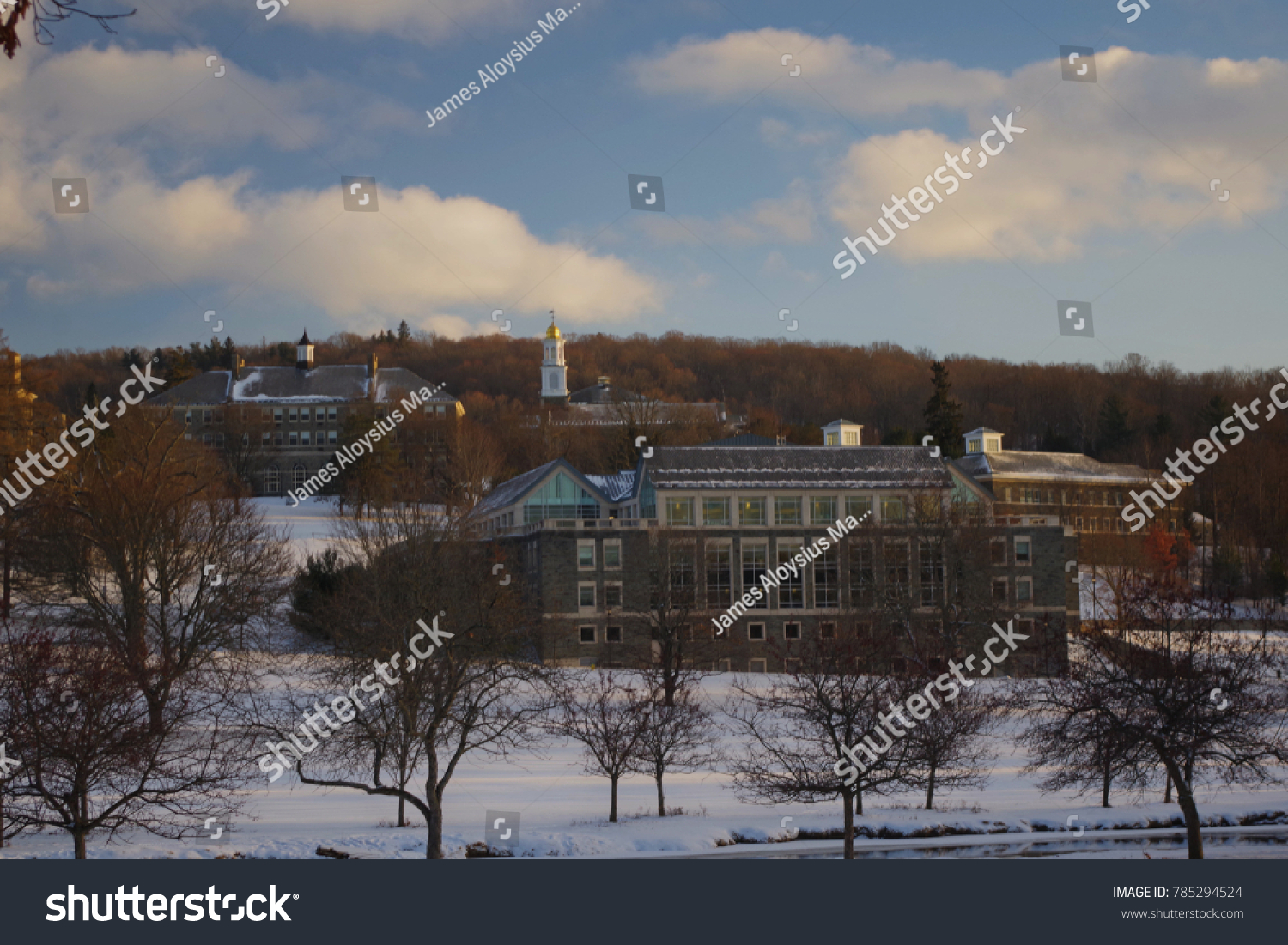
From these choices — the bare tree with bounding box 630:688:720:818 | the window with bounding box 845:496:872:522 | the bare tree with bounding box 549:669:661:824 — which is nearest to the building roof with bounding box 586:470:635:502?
the window with bounding box 845:496:872:522

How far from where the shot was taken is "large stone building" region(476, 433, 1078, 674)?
209 feet

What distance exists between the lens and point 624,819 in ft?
111

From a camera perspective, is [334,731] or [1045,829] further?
[1045,829]

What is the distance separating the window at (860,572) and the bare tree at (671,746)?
2380cm

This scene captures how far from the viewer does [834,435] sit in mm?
92250

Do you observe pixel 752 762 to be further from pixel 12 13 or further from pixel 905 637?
pixel 12 13

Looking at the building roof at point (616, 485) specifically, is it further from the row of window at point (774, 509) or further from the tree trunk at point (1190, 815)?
the tree trunk at point (1190, 815)

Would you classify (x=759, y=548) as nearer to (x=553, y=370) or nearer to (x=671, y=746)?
(x=671, y=746)

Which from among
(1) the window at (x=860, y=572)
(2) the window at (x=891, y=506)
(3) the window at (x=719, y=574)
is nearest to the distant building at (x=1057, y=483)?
A: (2) the window at (x=891, y=506)

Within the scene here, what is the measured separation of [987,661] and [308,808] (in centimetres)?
3479

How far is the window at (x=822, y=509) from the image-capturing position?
226ft

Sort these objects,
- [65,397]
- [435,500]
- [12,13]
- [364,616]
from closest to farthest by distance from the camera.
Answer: [12,13]
[364,616]
[435,500]
[65,397]

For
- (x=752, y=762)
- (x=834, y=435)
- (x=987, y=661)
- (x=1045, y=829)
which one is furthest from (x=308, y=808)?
(x=834, y=435)

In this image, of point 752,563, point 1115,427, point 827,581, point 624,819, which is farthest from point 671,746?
point 1115,427
